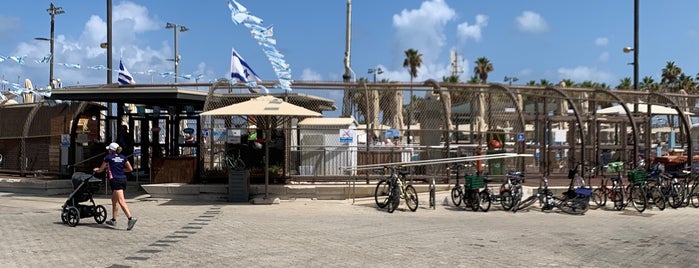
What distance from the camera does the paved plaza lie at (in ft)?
27.0

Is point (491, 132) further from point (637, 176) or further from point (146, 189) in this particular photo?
point (146, 189)

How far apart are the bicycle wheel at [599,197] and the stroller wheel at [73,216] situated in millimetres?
11332

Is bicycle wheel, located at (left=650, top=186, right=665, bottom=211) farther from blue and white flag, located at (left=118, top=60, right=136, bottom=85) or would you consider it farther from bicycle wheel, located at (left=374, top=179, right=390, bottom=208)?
blue and white flag, located at (left=118, top=60, right=136, bottom=85)

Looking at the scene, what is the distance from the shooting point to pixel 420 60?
2574 inches

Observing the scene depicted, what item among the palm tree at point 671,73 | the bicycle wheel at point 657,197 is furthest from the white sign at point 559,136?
the palm tree at point 671,73

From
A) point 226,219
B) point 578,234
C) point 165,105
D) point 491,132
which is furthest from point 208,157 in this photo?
point 578,234

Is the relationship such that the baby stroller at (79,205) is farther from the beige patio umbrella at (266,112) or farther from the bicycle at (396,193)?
the bicycle at (396,193)

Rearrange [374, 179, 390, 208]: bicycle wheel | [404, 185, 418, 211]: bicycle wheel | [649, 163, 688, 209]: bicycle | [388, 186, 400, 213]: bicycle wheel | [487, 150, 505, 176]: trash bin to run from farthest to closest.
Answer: [487, 150, 505, 176]: trash bin → [649, 163, 688, 209]: bicycle → [374, 179, 390, 208]: bicycle wheel → [404, 185, 418, 211]: bicycle wheel → [388, 186, 400, 213]: bicycle wheel

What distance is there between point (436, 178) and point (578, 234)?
5849mm

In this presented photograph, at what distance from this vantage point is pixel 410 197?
14.0 metres

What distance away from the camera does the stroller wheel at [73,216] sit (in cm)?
1115

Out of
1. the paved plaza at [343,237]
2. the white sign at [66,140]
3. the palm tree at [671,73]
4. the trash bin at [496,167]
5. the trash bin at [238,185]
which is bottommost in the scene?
the paved plaza at [343,237]

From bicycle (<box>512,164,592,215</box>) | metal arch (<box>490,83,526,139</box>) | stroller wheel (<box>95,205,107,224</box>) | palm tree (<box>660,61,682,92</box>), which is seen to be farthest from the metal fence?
palm tree (<box>660,61,682,92</box>)

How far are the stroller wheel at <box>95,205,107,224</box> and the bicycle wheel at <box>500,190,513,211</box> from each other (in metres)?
8.47
